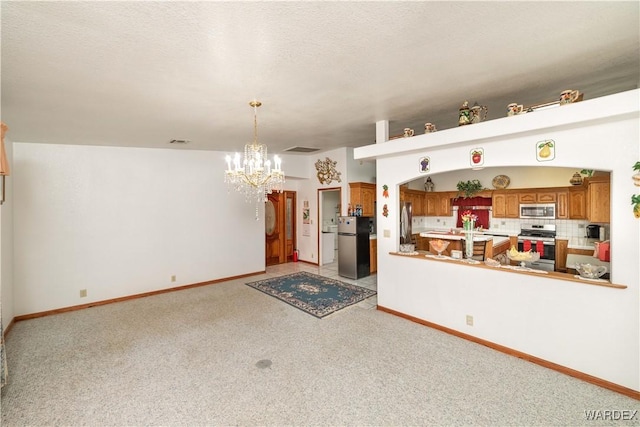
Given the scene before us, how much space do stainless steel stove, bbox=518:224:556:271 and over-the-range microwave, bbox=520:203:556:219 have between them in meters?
0.22

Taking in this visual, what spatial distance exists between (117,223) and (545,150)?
6.18 meters

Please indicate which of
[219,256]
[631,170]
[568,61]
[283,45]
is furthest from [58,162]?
[631,170]

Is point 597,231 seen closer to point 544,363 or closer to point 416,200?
point 416,200

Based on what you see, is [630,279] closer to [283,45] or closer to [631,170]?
[631,170]

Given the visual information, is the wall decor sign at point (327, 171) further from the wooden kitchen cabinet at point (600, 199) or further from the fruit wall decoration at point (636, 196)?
the fruit wall decoration at point (636, 196)

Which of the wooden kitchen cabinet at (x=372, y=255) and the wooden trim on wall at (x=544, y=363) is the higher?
the wooden kitchen cabinet at (x=372, y=255)

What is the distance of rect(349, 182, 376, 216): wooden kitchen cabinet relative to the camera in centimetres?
596

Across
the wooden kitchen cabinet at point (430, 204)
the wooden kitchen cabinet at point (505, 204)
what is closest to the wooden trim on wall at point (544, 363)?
the wooden kitchen cabinet at point (505, 204)

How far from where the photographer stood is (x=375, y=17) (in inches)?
62.5

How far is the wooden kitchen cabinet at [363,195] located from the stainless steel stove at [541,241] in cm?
330

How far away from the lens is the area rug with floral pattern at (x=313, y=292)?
4.18m

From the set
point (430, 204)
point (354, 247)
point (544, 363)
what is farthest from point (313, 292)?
point (430, 204)

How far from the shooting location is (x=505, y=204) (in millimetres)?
6062

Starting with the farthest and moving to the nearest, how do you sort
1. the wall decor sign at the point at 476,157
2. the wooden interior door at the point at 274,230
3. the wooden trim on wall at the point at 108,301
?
the wooden interior door at the point at 274,230
the wooden trim on wall at the point at 108,301
the wall decor sign at the point at 476,157
